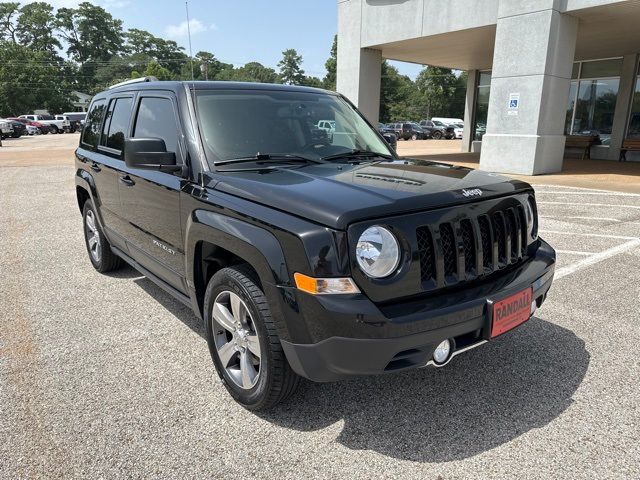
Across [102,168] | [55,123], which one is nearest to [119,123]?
[102,168]

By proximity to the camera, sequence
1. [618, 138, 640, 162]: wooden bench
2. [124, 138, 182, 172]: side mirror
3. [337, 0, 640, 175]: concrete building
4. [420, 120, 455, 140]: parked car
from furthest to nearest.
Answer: [420, 120, 455, 140]: parked car < [618, 138, 640, 162]: wooden bench < [337, 0, 640, 175]: concrete building < [124, 138, 182, 172]: side mirror

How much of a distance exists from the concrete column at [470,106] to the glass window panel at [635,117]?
6746 mm

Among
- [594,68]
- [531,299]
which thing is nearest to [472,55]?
[594,68]

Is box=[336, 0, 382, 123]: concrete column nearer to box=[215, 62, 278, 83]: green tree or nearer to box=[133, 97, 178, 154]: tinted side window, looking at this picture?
box=[133, 97, 178, 154]: tinted side window

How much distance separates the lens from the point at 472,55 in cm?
1977

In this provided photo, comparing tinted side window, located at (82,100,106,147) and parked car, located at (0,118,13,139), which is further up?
tinted side window, located at (82,100,106,147)

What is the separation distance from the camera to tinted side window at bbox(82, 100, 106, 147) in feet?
16.0

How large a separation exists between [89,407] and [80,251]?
13.1 feet

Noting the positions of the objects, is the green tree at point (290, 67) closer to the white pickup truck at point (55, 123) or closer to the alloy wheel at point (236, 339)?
the white pickup truck at point (55, 123)

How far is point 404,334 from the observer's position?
2.16 meters

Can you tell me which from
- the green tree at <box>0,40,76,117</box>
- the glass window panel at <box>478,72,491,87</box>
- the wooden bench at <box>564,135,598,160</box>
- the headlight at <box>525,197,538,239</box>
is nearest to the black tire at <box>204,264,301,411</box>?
the headlight at <box>525,197,538,239</box>

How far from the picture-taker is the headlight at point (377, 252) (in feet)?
7.26

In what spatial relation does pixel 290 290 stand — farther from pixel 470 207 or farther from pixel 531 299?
pixel 531 299

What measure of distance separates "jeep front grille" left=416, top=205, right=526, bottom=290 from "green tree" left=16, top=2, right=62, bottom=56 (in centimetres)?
12081
